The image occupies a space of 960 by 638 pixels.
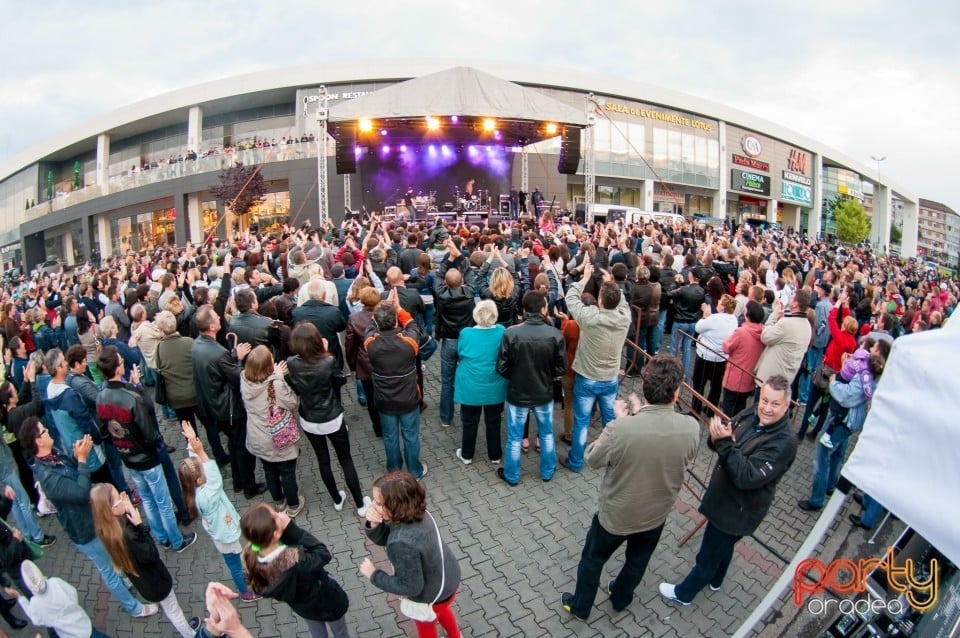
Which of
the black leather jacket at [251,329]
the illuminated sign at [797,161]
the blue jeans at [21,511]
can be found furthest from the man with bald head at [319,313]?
the illuminated sign at [797,161]

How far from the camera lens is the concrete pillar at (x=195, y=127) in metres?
30.6

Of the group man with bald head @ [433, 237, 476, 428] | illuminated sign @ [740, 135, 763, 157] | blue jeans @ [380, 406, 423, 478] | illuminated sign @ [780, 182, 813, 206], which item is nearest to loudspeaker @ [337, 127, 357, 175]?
man with bald head @ [433, 237, 476, 428]

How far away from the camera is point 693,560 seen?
396cm

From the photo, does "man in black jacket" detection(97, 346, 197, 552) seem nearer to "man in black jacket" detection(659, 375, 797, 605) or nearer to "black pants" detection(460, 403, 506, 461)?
"black pants" detection(460, 403, 506, 461)

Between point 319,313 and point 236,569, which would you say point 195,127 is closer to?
point 319,313

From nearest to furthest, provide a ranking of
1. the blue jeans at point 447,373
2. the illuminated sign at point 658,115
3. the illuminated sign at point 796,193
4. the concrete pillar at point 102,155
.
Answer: the blue jeans at point 447,373
the illuminated sign at point 658,115
the concrete pillar at point 102,155
the illuminated sign at point 796,193

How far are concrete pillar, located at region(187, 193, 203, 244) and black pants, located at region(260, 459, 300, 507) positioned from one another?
28569 millimetres

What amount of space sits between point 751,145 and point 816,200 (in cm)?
1290

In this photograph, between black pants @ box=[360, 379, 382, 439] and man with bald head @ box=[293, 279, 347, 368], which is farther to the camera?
black pants @ box=[360, 379, 382, 439]

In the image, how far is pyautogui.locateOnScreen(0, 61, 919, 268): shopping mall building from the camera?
79.2ft

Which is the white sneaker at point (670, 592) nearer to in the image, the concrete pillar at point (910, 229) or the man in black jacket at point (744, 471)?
the man in black jacket at point (744, 471)

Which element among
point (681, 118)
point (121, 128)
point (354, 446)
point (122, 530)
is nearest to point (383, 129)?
point (354, 446)

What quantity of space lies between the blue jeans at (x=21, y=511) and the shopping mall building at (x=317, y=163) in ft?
39.7

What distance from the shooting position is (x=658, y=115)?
1318 inches
